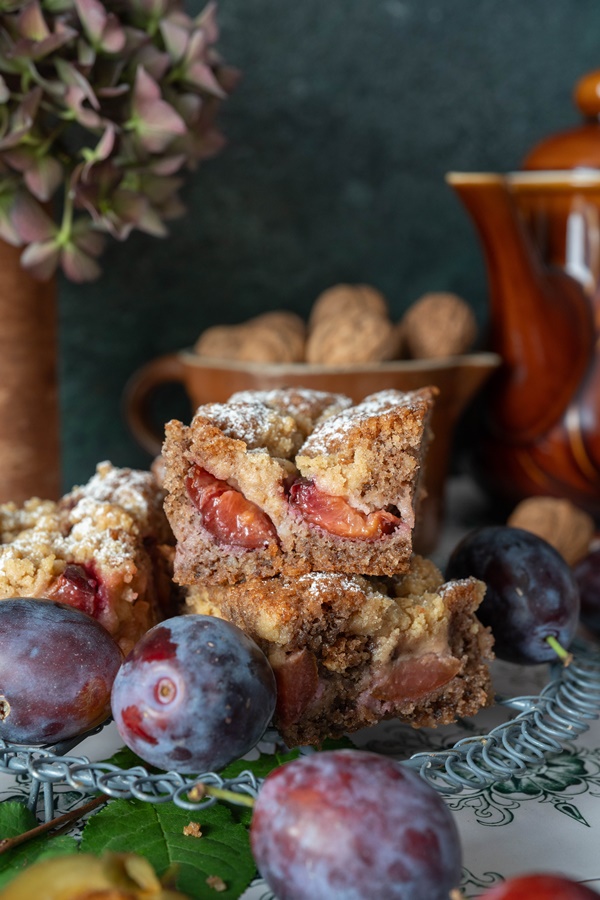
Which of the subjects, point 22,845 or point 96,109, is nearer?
point 22,845

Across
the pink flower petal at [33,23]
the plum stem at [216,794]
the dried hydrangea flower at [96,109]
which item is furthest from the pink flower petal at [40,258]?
the plum stem at [216,794]

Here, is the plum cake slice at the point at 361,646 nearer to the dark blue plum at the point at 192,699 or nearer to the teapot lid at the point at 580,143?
the dark blue plum at the point at 192,699

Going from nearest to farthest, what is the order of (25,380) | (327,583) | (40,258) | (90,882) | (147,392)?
(90,882) → (327,583) → (40,258) → (25,380) → (147,392)

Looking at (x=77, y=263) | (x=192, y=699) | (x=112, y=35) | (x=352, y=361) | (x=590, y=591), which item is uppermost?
(x=112, y=35)

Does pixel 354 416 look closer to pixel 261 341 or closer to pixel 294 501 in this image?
pixel 294 501

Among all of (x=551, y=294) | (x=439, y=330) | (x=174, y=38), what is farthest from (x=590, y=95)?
(x=174, y=38)

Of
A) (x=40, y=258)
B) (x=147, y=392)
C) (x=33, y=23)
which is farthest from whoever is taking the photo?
(x=147, y=392)

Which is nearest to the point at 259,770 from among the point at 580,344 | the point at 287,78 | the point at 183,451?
the point at 183,451

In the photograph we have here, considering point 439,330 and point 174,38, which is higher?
point 174,38
